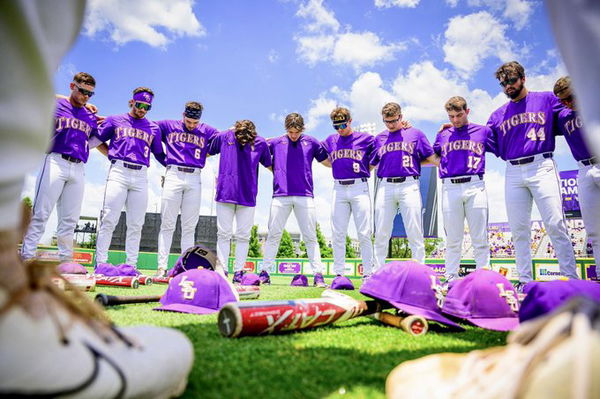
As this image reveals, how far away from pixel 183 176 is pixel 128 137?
998mm

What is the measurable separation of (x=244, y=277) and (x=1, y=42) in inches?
204

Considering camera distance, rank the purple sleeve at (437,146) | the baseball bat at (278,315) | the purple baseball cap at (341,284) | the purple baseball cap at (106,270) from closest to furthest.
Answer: the baseball bat at (278,315), the purple baseball cap at (106,270), the purple baseball cap at (341,284), the purple sleeve at (437,146)

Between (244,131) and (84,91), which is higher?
(84,91)

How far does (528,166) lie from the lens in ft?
15.6

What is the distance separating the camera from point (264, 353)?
158cm

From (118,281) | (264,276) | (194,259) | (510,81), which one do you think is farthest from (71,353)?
(264,276)

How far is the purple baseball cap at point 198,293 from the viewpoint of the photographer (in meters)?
2.63

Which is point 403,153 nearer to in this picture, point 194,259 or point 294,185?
point 294,185

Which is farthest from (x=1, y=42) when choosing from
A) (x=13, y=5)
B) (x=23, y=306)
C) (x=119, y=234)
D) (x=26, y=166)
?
(x=119, y=234)

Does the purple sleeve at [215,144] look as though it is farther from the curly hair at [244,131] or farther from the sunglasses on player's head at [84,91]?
the sunglasses on player's head at [84,91]

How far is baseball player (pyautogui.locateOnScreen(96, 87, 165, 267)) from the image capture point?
559cm

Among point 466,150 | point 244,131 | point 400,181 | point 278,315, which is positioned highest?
point 244,131

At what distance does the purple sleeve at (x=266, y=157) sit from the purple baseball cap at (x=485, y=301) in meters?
4.69

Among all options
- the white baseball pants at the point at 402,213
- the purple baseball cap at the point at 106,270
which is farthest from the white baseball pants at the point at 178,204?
the white baseball pants at the point at 402,213
